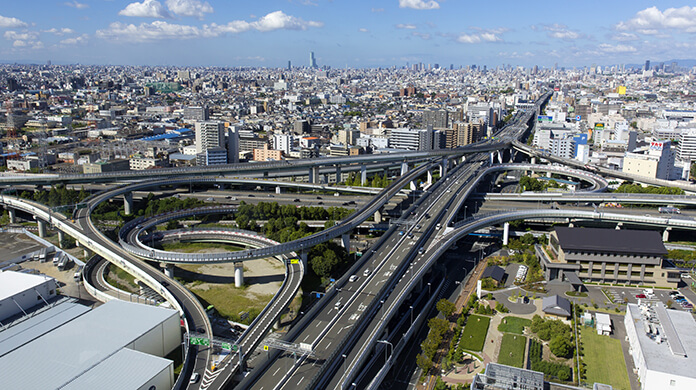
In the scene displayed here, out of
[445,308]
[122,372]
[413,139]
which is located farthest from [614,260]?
[413,139]

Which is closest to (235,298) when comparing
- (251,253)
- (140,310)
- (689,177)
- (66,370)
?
(251,253)

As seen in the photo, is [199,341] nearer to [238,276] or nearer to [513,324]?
[238,276]

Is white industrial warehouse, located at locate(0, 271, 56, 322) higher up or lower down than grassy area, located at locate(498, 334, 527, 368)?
higher up

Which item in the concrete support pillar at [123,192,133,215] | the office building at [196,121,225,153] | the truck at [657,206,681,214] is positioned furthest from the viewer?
the office building at [196,121,225,153]

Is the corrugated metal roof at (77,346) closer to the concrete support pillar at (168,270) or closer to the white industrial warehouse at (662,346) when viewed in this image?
the concrete support pillar at (168,270)

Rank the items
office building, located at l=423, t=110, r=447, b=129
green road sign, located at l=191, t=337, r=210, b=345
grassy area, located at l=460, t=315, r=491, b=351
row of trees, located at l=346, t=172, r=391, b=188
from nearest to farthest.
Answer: green road sign, located at l=191, t=337, r=210, b=345
grassy area, located at l=460, t=315, r=491, b=351
row of trees, located at l=346, t=172, r=391, b=188
office building, located at l=423, t=110, r=447, b=129

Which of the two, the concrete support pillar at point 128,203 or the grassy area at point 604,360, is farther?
the concrete support pillar at point 128,203

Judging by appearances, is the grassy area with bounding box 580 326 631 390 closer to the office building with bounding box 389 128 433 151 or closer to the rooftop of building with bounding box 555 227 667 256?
the rooftop of building with bounding box 555 227 667 256

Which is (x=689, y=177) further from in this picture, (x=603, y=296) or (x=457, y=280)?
(x=457, y=280)

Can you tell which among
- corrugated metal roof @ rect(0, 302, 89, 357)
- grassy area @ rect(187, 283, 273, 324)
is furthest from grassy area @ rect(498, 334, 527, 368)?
corrugated metal roof @ rect(0, 302, 89, 357)

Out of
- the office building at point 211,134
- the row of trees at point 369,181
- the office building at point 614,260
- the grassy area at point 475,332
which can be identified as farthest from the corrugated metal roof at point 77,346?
the office building at point 211,134
